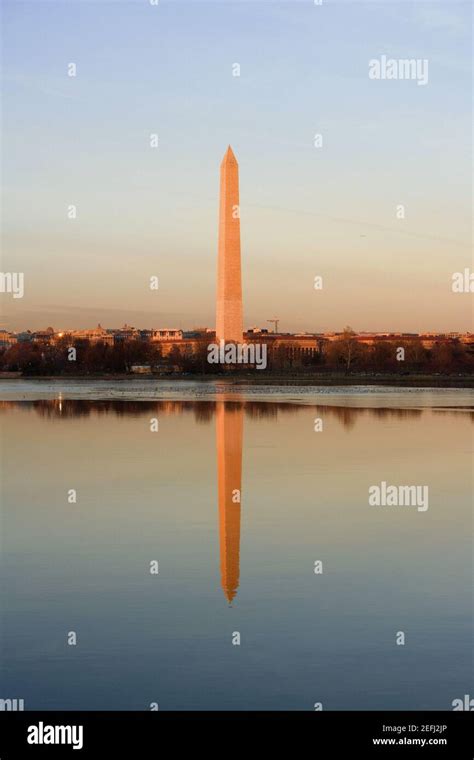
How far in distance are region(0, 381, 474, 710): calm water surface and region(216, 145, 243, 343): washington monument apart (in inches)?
1402

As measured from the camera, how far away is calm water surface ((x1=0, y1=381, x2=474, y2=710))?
5633 mm

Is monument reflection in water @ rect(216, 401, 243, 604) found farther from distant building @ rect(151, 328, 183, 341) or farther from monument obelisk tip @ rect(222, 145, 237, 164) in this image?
distant building @ rect(151, 328, 183, 341)

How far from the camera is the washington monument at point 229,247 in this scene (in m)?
51.1

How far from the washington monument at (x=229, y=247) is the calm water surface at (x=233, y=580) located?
35.6m

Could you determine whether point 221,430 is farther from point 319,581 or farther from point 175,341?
point 175,341

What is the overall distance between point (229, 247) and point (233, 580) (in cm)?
4439

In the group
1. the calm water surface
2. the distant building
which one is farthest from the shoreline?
the distant building

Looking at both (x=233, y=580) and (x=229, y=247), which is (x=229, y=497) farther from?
(x=229, y=247)

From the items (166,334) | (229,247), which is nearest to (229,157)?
(229,247)

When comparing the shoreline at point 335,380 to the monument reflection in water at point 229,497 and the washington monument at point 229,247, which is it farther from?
the monument reflection in water at point 229,497

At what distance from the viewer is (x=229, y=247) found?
169 feet
